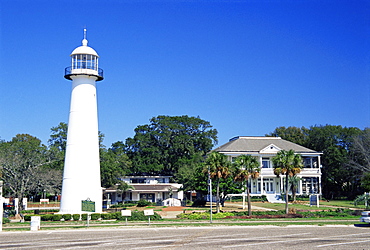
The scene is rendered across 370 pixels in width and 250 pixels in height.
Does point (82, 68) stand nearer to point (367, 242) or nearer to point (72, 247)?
point (72, 247)

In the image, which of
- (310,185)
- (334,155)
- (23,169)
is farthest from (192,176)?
(334,155)

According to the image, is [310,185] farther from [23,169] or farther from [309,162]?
[23,169]

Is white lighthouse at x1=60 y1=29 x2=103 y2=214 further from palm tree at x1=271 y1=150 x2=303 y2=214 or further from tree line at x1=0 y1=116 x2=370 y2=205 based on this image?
palm tree at x1=271 y1=150 x2=303 y2=214

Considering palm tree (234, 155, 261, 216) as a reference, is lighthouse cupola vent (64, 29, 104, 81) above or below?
above

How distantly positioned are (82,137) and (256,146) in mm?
35125

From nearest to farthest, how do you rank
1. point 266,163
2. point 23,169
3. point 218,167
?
point 218,167
point 23,169
point 266,163

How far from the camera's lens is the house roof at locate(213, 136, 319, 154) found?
64188 millimetres

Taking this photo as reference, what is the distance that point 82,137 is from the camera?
37.8 m

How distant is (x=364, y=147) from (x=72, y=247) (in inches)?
2155

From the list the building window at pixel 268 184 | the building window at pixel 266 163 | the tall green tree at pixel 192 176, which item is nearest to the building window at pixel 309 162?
the building window at pixel 266 163

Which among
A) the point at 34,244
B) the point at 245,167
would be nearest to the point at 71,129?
the point at 245,167

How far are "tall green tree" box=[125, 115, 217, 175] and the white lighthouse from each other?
39603mm

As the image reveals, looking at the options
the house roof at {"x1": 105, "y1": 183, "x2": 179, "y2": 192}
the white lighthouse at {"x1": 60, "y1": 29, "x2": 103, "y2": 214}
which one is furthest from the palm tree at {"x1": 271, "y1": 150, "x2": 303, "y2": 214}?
the house roof at {"x1": 105, "y1": 183, "x2": 179, "y2": 192}

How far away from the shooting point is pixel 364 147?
6341 cm
